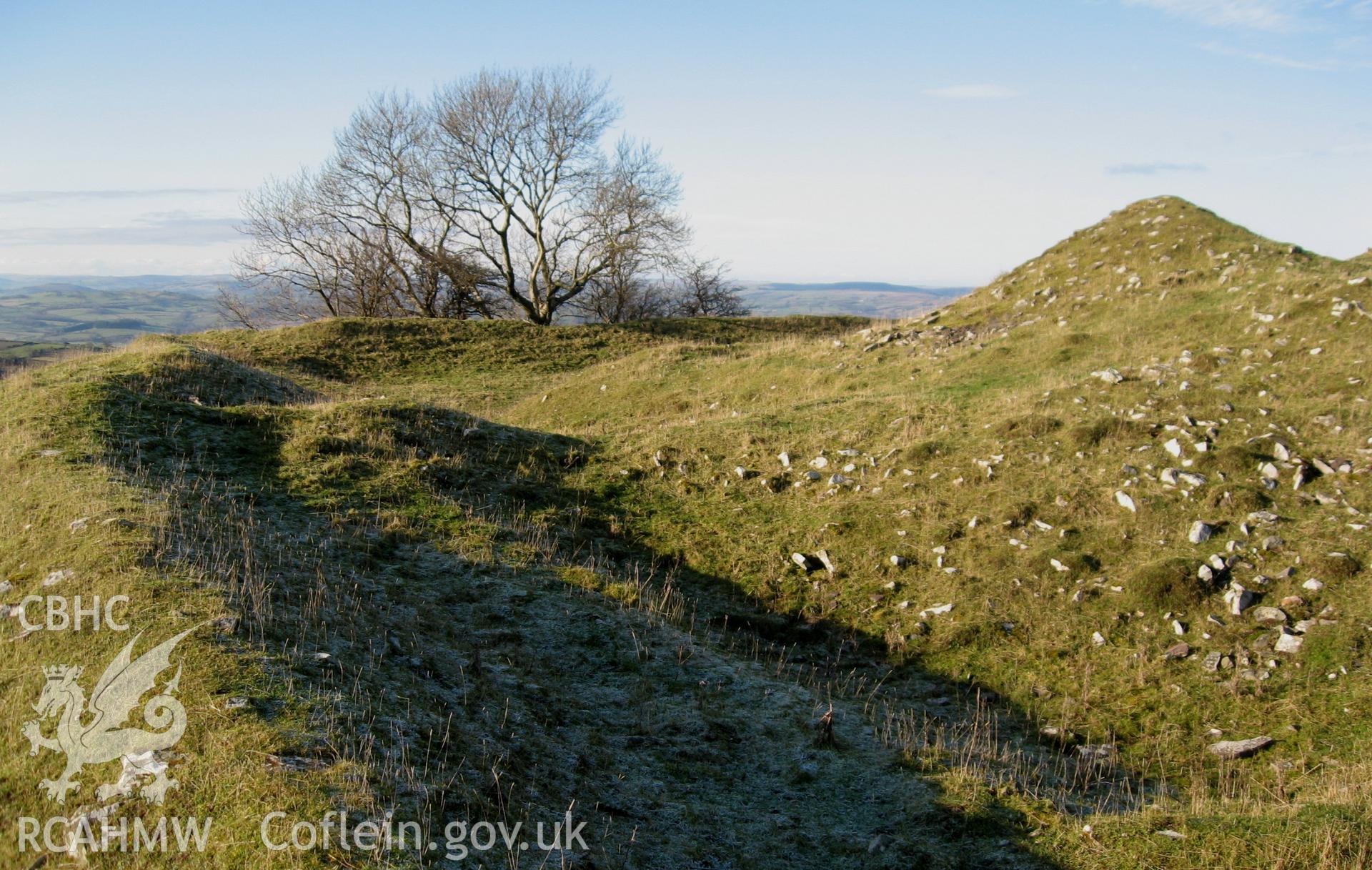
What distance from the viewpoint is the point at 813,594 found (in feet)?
34.7

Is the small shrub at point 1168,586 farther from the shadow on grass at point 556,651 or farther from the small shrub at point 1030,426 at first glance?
the small shrub at point 1030,426

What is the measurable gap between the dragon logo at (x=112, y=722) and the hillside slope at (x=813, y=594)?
17 cm

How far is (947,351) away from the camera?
18891mm

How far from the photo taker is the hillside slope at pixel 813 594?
5.65m

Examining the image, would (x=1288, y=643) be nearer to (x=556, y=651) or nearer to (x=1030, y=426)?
(x=1030, y=426)

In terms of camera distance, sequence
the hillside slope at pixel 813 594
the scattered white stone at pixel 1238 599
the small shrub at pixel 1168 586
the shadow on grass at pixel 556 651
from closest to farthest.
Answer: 1. the hillside slope at pixel 813 594
2. the shadow on grass at pixel 556 651
3. the scattered white stone at pixel 1238 599
4. the small shrub at pixel 1168 586

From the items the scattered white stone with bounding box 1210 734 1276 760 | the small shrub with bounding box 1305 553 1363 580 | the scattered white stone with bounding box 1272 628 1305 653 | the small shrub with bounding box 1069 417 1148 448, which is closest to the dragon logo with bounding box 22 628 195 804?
the scattered white stone with bounding box 1210 734 1276 760

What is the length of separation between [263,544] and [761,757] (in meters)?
6.11

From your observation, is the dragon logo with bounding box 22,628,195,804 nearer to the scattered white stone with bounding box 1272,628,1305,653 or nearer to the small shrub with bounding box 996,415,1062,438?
the scattered white stone with bounding box 1272,628,1305,653

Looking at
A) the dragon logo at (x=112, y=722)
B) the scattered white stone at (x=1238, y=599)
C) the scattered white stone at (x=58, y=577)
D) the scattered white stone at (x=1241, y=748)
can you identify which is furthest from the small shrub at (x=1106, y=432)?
the scattered white stone at (x=58, y=577)

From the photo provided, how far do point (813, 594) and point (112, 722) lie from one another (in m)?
7.70

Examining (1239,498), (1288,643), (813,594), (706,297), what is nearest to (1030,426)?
(1239,498)

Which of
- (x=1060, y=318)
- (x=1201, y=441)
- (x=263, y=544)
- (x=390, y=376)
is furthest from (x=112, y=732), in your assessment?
(x=390, y=376)

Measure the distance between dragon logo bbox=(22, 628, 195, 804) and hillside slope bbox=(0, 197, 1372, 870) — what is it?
17 centimetres
